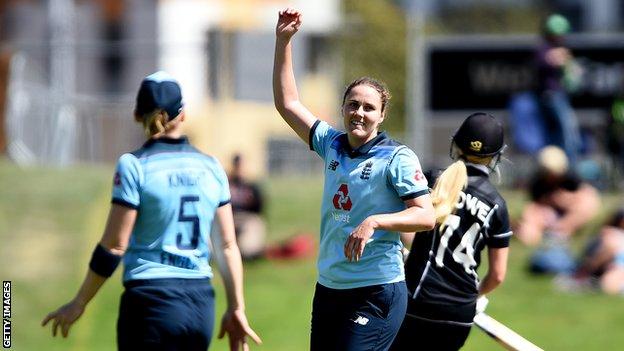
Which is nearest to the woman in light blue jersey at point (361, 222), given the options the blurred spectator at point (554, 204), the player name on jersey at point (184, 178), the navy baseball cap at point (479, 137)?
the player name on jersey at point (184, 178)

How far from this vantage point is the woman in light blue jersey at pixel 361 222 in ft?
21.5

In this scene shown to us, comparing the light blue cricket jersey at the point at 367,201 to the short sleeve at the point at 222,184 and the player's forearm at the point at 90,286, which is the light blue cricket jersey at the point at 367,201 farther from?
the player's forearm at the point at 90,286

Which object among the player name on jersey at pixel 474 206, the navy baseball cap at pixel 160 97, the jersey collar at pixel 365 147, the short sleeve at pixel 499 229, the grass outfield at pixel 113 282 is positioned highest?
the navy baseball cap at pixel 160 97

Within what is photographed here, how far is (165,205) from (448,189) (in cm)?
152

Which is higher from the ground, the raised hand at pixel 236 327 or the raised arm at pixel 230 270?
the raised arm at pixel 230 270

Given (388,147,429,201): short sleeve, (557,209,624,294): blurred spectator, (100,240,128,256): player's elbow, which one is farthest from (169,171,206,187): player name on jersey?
(557,209,624,294): blurred spectator

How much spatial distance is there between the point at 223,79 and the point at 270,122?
42.6 feet

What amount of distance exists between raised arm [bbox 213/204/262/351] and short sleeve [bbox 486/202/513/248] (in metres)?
1.39

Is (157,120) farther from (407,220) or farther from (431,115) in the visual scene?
(431,115)

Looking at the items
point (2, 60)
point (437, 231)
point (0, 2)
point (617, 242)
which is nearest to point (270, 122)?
point (0, 2)

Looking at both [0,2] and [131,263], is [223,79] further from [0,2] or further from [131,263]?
[0,2]

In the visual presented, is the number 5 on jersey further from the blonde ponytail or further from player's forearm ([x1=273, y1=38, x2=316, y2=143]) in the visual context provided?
the blonde ponytail

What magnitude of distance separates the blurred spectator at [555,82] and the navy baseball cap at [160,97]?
1019 centimetres

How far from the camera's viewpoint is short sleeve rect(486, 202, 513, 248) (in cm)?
732
